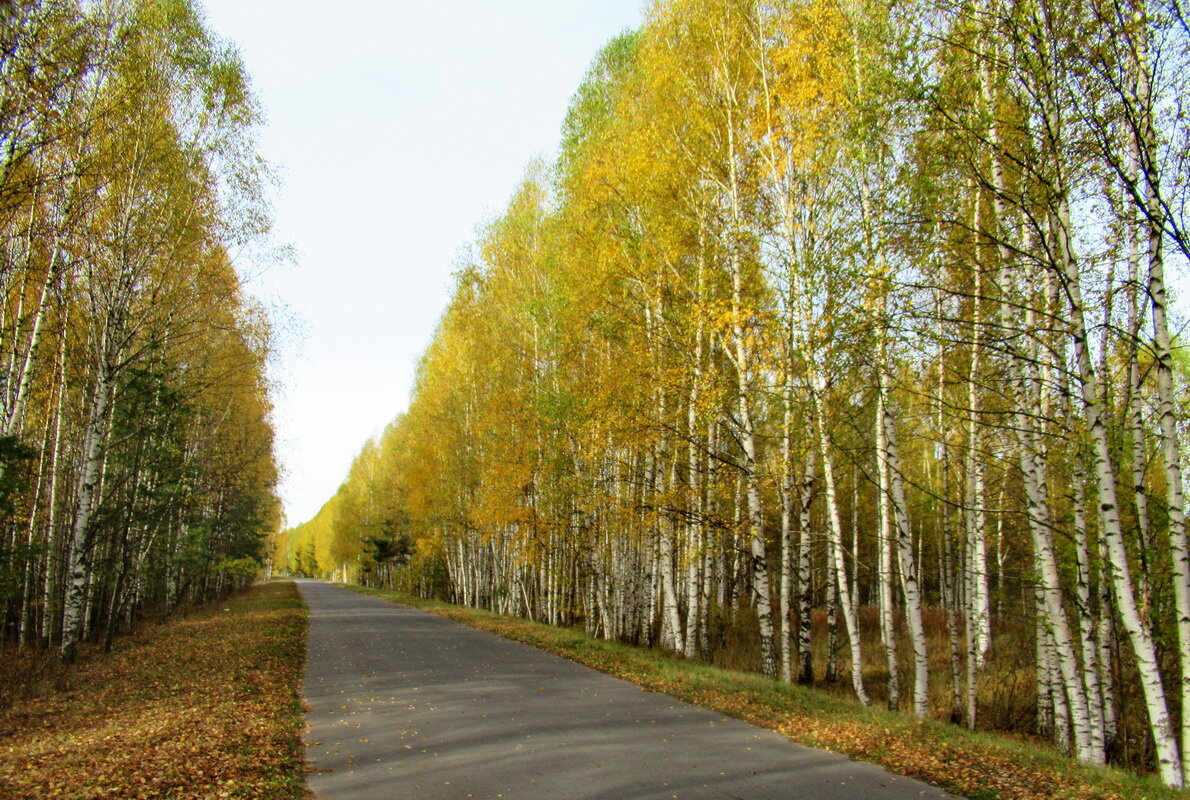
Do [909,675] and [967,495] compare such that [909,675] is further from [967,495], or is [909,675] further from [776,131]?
[776,131]

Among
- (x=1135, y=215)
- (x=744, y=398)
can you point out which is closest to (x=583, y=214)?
(x=744, y=398)

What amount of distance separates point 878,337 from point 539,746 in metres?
5.31

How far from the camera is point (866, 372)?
9812 mm

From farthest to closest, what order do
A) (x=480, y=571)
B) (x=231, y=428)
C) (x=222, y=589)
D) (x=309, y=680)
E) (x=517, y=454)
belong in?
1. (x=222, y=589)
2. (x=480, y=571)
3. (x=231, y=428)
4. (x=517, y=454)
5. (x=309, y=680)

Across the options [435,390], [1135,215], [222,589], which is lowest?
[222,589]

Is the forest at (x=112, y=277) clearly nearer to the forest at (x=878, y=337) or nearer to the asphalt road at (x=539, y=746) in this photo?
the asphalt road at (x=539, y=746)

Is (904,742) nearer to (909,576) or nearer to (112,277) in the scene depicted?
(909,576)

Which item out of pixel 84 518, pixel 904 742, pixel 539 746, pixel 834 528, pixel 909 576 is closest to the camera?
pixel 539 746

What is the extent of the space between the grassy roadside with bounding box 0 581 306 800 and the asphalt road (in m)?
0.40

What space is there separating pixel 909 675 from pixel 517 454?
10.2m

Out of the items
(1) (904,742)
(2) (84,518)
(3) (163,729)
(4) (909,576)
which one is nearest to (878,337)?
(4) (909,576)

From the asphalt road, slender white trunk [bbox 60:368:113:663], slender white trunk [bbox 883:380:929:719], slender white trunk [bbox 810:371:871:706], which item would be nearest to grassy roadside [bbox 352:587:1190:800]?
the asphalt road

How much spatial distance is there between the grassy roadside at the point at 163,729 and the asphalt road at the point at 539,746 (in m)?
0.40

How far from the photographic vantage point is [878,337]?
748 centimetres
